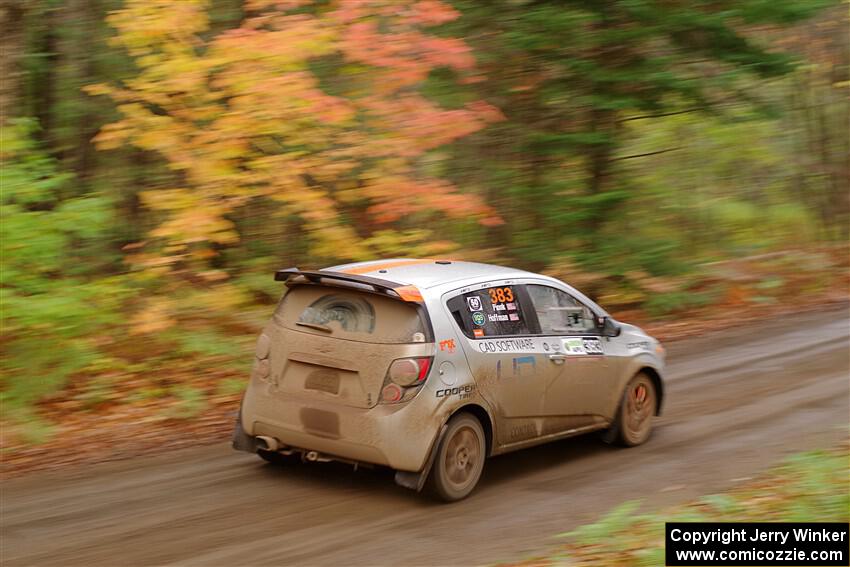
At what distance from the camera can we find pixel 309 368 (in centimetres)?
785

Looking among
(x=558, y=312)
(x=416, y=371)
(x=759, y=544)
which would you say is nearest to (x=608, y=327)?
(x=558, y=312)

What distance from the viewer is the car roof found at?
26.1 ft

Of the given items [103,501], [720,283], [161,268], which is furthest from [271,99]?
[720,283]

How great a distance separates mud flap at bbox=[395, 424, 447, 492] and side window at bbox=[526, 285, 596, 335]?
67.0 inches

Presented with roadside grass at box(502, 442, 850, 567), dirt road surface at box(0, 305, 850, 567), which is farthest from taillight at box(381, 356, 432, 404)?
roadside grass at box(502, 442, 850, 567)

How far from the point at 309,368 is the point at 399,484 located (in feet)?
3.81

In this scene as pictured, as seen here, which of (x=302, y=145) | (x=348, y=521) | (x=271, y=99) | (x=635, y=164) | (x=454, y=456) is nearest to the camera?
(x=348, y=521)

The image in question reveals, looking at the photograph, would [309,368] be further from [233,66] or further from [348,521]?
[233,66]

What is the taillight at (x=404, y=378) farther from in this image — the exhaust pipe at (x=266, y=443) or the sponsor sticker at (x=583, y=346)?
the sponsor sticker at (x=583, y=346)

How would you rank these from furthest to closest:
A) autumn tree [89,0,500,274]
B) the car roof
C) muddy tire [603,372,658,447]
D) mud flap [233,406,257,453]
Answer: autumn tree [89,0,500,274], muddy tire [603,372,658,447], mud flap [233,406,257,453], the car roof

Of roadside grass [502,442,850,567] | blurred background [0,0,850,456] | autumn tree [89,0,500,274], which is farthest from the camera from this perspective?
autumn tree [89,0,500,274]

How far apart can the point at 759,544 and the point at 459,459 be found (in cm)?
247

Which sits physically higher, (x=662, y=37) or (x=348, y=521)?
(x=662, y=37)

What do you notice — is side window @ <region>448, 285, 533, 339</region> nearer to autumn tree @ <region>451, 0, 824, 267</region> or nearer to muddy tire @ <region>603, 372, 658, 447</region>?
muddy tire @ <region>603, 372, 658, 447</region>
